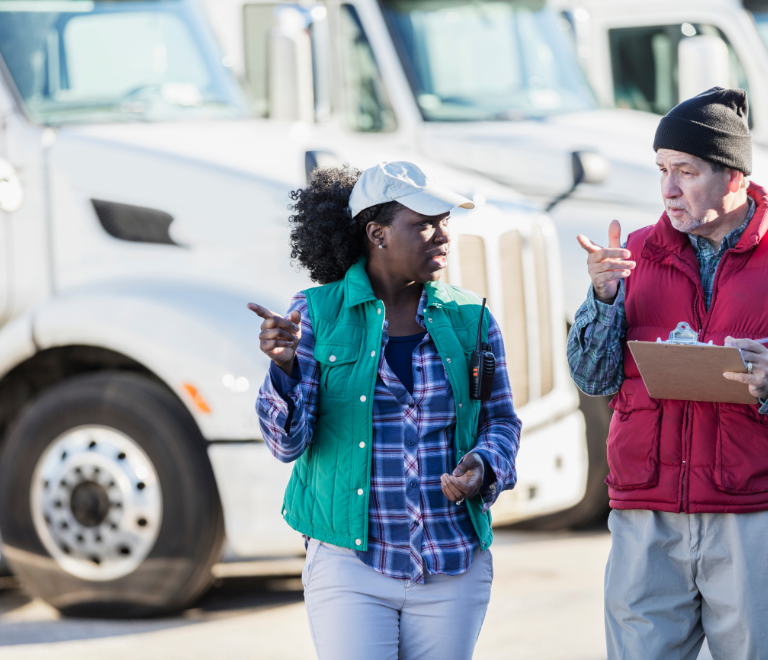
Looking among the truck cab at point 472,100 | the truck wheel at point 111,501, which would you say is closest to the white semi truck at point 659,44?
the truck cab at point 472,100

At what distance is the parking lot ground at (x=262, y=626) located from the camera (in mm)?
5172

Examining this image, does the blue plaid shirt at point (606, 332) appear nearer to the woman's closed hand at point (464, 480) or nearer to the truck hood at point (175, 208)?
the woman's closed hand at point (464, 480)

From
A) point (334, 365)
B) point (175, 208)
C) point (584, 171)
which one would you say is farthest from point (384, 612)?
point (584, 171)

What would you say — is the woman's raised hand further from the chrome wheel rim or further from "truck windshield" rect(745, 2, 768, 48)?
"truck windshield" rect(745, 2, 768, 48)

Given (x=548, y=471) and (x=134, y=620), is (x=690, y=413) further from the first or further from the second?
(x=134, y=620)

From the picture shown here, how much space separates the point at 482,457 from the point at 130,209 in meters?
3.11

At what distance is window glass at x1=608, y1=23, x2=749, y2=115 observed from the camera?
917cm

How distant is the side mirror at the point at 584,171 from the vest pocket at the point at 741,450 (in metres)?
4.57

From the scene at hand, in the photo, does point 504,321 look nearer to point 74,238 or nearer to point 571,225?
point 571,225

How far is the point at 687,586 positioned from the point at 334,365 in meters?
1.07

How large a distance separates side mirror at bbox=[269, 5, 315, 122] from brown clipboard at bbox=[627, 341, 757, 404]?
12.8 ft

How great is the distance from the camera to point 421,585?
2.95 metres

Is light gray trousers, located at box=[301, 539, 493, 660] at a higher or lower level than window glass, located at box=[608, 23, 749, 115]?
lower

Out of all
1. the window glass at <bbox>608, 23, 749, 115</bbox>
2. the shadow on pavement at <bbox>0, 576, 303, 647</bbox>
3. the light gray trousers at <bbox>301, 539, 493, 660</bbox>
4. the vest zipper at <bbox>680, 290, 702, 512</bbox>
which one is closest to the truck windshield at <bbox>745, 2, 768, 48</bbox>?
the window glass at <bbox>608, 23, 749, 115</bbox>
